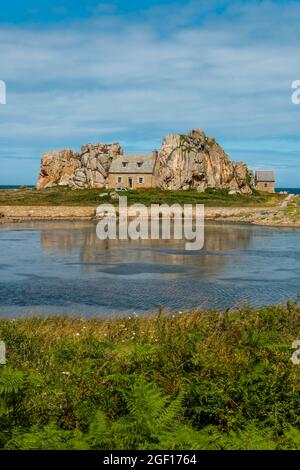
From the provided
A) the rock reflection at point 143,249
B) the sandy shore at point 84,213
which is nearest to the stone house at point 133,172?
the sandy shore at point 84,213

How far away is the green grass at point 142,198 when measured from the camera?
91.4 meters

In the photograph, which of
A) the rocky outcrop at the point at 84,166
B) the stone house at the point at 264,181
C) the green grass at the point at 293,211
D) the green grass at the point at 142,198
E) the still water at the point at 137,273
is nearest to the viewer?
the still water at the point at 137,273

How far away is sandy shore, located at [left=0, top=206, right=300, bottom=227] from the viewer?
80.4 m

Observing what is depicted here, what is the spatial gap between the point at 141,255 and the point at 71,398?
33.3 meters

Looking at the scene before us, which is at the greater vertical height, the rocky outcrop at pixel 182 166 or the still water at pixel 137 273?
the rocky outcrop at pixel 182 166

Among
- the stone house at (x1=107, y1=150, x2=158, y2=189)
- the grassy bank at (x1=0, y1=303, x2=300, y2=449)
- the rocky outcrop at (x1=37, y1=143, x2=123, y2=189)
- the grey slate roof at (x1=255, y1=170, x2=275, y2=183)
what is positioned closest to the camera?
the grassy bank at (x1=0, y1=303, x2=300, y2=449)

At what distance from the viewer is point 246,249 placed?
151ft

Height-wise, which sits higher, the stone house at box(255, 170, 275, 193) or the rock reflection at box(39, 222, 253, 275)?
the stone house at box(255, 170, 275, 193)

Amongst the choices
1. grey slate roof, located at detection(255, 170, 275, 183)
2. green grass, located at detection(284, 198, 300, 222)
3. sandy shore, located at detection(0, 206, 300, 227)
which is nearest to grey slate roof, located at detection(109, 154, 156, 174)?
sandy shore, located at detection(0, 206, 300, 227)

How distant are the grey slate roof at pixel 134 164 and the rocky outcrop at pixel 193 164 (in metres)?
2.18

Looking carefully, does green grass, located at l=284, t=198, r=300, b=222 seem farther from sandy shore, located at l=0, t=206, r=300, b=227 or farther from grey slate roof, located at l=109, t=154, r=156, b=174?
grey slate roof, located at l=109, t=154, r=156, b=174

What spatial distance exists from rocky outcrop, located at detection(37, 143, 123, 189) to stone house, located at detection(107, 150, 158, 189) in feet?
14.7

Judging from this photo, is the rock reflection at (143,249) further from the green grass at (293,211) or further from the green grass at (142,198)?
the green grass at (142,198)

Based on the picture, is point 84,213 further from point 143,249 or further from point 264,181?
point 264,181
